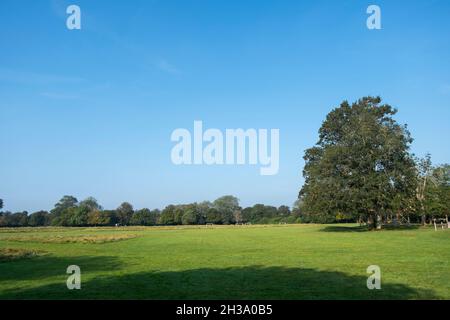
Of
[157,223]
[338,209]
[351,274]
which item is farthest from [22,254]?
[157,223]

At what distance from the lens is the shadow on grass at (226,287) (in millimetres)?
11305

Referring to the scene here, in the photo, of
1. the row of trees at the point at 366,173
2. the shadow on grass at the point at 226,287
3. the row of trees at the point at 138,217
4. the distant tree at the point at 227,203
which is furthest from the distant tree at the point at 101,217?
the shadow on grass at the point at 226,287

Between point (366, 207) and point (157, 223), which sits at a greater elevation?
point (366, 207)

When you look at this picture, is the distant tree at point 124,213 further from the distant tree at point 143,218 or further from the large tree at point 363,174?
the large tree at point 363,174

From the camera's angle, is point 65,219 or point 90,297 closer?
point 90,297

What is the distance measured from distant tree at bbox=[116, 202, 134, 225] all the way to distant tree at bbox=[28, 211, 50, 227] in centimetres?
2691

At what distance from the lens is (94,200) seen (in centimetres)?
19475

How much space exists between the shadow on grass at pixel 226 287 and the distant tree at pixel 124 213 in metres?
140

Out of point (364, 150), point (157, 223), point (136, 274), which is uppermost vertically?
point (364, 150)

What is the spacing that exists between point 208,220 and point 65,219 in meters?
50.6

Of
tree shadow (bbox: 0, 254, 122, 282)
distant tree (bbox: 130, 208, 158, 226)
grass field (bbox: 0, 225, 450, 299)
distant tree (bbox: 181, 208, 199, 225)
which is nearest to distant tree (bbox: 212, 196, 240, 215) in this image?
distant tree (bbox: 181, 208, 199, 225)

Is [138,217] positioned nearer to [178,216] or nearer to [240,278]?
[178,216]
